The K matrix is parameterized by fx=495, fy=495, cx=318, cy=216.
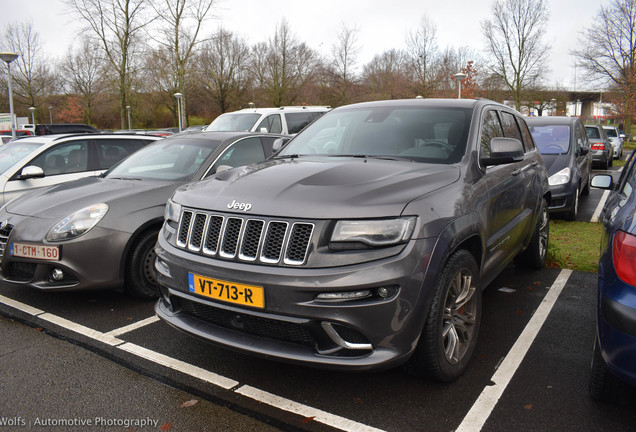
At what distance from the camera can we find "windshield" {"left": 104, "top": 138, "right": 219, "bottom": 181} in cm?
526

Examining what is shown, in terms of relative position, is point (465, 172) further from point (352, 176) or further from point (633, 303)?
point (633, 303)

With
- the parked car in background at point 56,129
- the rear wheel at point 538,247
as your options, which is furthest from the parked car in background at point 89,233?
the parked car in background at point 56,129

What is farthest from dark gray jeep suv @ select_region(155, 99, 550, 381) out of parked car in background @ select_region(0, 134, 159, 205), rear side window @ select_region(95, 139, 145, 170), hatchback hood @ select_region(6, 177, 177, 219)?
rear side window @ select_region(95, 139, 145, 170)

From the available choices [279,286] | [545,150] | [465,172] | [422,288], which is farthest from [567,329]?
[545,150]

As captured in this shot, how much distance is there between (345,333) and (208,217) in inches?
41.9

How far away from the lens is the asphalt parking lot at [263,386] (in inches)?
107

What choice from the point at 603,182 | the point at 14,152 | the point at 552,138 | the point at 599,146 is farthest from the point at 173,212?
the point at 599,146

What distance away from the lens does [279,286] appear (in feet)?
8.38

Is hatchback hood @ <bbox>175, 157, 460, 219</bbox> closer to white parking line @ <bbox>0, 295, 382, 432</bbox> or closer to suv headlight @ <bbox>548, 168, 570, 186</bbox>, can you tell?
white parking line @ <bbox>0, 295, 382, 432</bbox>

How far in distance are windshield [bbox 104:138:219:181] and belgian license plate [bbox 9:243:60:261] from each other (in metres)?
1.29

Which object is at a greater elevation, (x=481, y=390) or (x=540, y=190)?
(x=540, y=190)

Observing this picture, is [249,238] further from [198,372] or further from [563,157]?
[563,157]

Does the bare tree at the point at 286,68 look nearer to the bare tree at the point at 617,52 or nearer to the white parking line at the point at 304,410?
the bare tree at the point at 617,52

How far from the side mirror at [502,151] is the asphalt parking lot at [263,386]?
1356 millimetres
